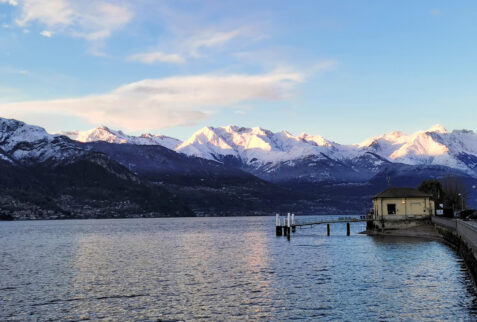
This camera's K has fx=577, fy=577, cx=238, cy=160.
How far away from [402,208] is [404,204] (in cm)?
118

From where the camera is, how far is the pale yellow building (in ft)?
428

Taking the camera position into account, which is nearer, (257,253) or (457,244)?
(457,244)

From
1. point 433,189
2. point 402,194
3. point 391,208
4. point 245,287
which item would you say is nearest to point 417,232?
point 391,208

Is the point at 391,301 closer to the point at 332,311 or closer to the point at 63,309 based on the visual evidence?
the point at 332,311

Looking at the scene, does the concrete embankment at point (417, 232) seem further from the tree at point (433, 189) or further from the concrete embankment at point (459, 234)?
the tree at point (433, 189)

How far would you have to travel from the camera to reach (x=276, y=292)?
2184 inches

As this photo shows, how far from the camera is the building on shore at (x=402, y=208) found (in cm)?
13050

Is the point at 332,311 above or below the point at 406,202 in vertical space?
below

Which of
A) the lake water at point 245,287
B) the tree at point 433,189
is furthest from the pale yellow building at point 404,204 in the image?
the tree at point 433,189

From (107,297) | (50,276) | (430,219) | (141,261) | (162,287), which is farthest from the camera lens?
(430,219)

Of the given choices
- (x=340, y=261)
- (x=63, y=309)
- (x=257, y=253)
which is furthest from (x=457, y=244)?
(x=63, y=309)

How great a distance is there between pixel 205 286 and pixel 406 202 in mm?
82199

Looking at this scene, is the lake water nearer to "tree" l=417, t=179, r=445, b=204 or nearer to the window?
the window

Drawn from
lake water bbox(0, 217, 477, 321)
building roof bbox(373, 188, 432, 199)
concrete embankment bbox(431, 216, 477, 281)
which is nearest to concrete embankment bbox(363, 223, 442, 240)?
concrete embankment bbox(431, 216, 477, 281)
